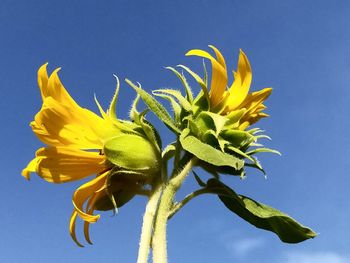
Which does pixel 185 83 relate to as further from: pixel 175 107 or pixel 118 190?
pixel 118 190

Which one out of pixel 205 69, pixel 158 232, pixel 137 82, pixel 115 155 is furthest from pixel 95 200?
pixel 205 69

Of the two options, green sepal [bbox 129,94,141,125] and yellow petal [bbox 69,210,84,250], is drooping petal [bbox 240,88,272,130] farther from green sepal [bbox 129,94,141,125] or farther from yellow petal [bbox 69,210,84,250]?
yellow petal [bbox 69,210,84,250]

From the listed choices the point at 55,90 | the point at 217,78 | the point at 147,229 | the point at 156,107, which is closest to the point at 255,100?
the point at 217,78

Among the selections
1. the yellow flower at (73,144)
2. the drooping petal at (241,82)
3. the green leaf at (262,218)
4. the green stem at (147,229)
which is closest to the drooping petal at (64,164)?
the yellow flower at (73,144)

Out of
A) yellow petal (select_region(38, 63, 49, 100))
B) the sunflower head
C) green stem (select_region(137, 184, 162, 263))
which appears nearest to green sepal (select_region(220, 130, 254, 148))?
the sunflower head

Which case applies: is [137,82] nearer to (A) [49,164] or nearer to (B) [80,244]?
(A) [49,164]
